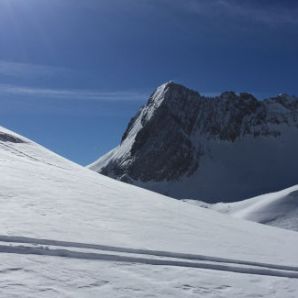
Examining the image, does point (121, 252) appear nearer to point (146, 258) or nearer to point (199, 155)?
point (146, 258)

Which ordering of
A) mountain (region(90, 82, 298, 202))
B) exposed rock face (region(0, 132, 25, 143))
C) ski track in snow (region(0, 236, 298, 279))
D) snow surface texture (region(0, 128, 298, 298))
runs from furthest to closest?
mountain (region(90, 82, 298, 202)) → exposed rock face (region(0, 132, 25, 143)) → ski track in snow (region(0, 236, 298, 279)) → snow surface texture (region(0, 128, 298, 298))

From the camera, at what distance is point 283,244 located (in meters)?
13.7

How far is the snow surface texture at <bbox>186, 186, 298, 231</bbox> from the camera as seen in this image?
73.6m

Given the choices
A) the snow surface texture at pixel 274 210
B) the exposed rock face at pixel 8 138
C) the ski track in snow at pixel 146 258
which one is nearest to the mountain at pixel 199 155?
the snow surface texture at pixel 274 210

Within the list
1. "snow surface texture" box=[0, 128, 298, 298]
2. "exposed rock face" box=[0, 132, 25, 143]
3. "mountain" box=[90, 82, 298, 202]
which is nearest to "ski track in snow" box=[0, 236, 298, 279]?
"snow surface texture" box=[0, 128, 298, 298]

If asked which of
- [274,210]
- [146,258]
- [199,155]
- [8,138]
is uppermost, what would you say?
[199,155]

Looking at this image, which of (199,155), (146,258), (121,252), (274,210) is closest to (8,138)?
(121,252)

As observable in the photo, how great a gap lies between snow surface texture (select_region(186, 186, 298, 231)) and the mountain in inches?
3107

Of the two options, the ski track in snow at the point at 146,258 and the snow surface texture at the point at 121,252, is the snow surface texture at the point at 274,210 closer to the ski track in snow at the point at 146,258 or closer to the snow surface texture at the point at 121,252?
the snow surface texture at the point at 121,252

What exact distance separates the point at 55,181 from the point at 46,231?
7.53 m

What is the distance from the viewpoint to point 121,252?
361 inches

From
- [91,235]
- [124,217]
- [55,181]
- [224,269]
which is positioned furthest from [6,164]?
[224,269]

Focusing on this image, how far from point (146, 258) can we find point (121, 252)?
500mm

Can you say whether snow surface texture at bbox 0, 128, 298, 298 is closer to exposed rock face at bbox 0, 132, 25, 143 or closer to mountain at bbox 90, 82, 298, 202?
exposed rock face at bbox 0, 132, 25, 143
